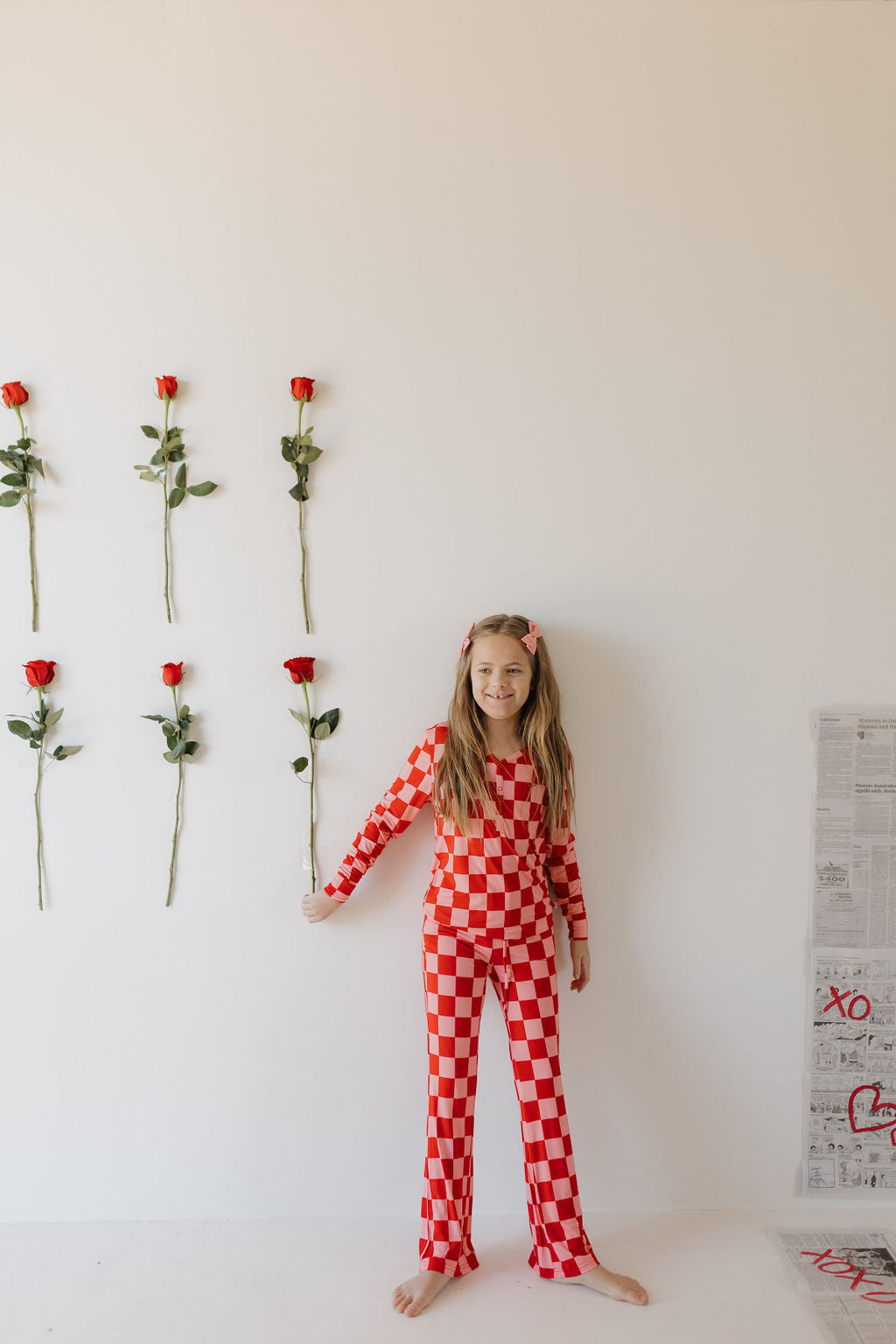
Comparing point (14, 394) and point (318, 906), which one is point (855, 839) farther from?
point (14, 394)

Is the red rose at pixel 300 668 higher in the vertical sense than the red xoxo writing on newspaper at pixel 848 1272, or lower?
higher

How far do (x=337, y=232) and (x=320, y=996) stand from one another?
150cm

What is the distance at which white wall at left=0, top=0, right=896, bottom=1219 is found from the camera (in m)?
1.83

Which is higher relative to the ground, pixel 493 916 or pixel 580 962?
pixel 493 916

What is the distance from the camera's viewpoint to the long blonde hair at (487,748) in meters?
1.76

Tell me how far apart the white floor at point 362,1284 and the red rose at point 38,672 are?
109 centimetres

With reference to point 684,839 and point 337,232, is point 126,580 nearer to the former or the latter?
point 337,232

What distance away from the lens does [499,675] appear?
1727mm

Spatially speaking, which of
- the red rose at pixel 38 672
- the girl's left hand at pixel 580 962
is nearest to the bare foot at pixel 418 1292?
the girl's left hand at pixel 580 962

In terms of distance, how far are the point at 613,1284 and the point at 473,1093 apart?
1.30 feet

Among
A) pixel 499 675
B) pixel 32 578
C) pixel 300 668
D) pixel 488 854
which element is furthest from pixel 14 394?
pixel 488 854

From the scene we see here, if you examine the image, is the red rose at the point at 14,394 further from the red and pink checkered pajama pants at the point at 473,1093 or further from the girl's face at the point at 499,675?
the red and pink checkered pajama pants at the point at 473,1093

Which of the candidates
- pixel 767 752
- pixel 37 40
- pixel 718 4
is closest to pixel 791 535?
pixel 767 752

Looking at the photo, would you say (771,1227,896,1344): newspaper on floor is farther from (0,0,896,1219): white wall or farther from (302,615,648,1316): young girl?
(302,615,648,1316): young girl
